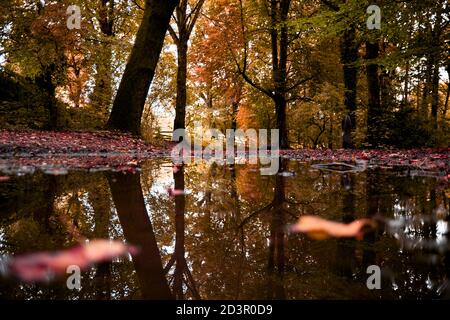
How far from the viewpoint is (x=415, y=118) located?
1052 cm

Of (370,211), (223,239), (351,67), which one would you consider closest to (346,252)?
(223,239)

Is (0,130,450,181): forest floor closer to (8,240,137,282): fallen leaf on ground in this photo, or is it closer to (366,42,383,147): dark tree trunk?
(8,240,137,282): fallen leaf on ground

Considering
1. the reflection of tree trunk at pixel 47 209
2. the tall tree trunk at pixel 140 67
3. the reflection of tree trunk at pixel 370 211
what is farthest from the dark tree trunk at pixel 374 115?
the reflection of tree trunk at pixel 47 209

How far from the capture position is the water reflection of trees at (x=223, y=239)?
1.05 meters

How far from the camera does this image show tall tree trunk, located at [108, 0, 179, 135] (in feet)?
29.2

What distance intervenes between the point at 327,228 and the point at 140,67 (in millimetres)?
8269

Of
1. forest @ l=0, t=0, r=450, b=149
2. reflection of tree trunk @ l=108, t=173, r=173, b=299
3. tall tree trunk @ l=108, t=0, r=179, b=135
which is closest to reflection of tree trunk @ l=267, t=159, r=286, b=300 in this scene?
reflection of tree trunk @ l=108, t=173, r=173, b=299

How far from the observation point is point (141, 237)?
1495mm

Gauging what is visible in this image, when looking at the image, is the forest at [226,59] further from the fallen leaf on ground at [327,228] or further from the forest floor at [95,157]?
the fallen leaf on ground at [327,228]

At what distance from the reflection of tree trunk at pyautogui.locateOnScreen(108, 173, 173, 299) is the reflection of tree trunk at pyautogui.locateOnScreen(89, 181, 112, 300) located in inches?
2.6

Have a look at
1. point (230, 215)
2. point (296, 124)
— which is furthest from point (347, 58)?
point (230, 215)

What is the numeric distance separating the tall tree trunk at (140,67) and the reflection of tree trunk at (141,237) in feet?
21.6

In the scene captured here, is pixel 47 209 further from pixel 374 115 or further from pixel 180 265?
pixel 374 115
